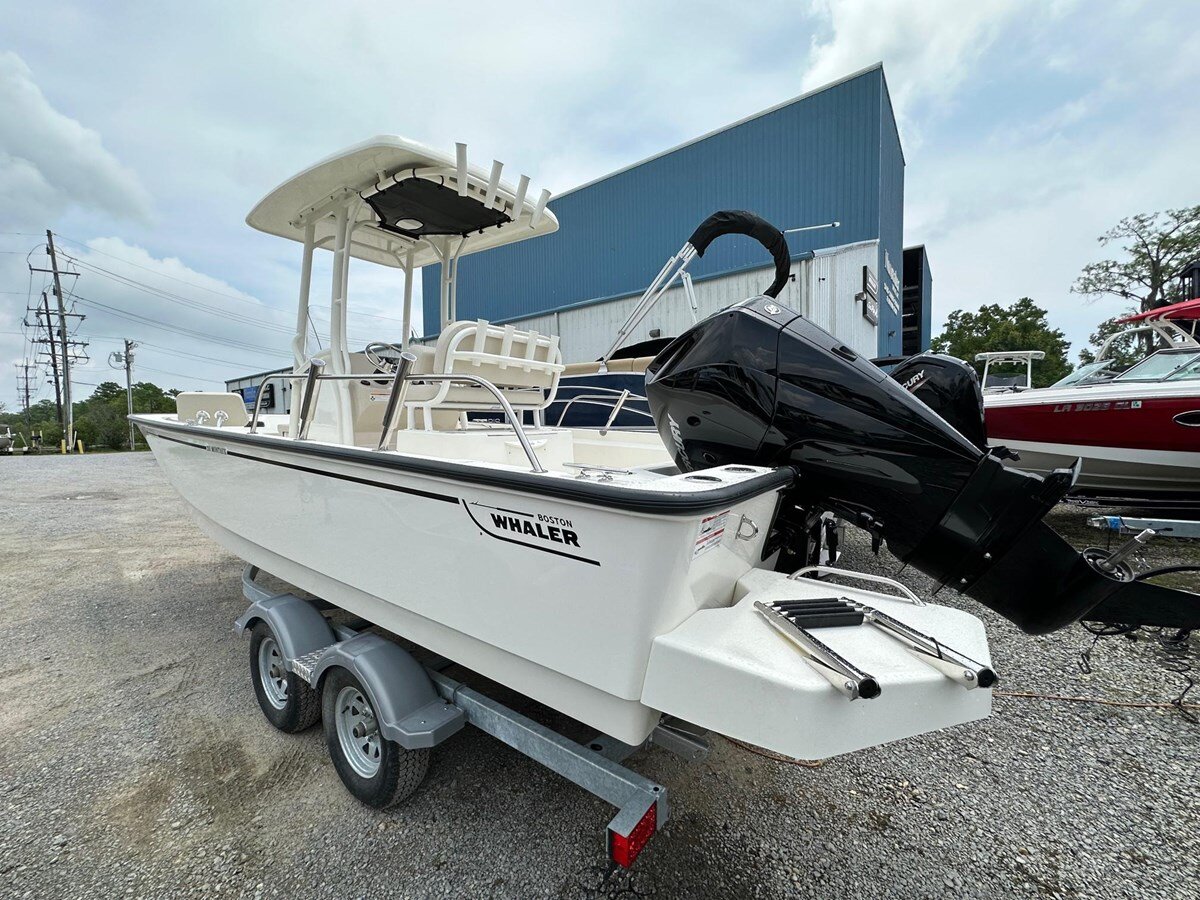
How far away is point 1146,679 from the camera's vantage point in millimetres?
2791

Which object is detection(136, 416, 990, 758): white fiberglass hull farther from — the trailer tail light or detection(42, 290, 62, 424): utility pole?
detection(42, 290, 62, 424): utility pole

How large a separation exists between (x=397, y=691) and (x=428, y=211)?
2673mm

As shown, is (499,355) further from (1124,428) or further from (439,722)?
(1124,428)

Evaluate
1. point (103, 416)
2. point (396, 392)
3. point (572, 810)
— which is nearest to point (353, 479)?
point (396, 392)

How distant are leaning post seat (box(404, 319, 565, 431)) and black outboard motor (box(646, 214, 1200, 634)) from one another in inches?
45.8

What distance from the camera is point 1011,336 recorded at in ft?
103

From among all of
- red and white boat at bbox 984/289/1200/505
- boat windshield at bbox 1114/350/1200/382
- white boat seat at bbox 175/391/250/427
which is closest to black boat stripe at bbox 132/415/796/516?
white boat seat at bbox 175/391/250/427

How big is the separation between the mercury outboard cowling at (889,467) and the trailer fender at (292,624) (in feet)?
6.32

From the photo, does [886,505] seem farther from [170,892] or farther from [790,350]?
[170,892]

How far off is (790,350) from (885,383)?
0.28 metres

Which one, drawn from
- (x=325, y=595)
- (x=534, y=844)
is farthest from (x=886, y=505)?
(x=325, y=595)

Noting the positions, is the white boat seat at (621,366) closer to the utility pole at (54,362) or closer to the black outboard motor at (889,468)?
the black outboard motor at (889,468)

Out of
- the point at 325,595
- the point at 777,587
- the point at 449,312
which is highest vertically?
the point at 449,312

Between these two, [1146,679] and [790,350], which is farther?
[1146,679]
